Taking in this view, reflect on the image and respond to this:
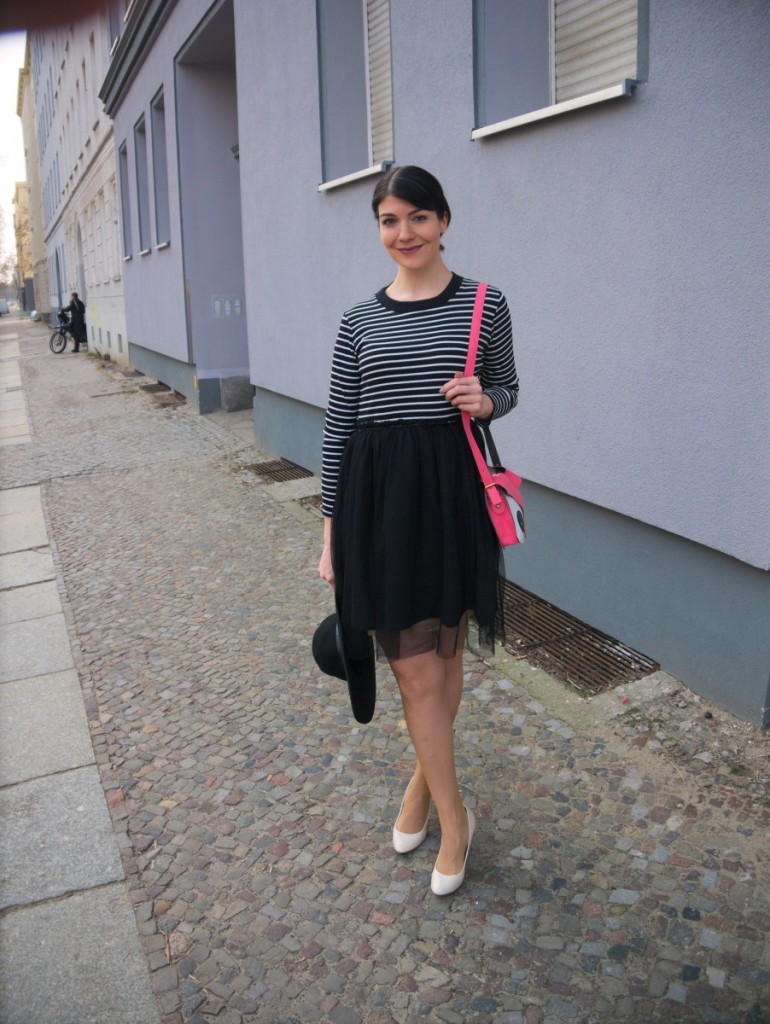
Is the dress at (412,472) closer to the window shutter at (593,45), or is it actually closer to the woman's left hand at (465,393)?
the woman's left hand at (465,393)

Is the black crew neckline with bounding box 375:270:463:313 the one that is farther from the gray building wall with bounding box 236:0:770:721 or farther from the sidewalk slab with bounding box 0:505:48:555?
the sidewalk slab with bounding box 0:505:48:555

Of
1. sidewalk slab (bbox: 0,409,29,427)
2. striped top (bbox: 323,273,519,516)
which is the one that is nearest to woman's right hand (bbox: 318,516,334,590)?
striped top (bbox: 323,273,519,516)

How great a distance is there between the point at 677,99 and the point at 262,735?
2.99 meters

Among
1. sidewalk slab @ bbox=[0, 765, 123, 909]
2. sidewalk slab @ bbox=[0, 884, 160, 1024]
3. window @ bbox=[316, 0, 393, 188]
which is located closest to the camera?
sidewalk slab @ bbox=[0, 884, 160, 1024]

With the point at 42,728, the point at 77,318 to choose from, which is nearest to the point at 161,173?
the point at 42,728

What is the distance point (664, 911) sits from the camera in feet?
8.95

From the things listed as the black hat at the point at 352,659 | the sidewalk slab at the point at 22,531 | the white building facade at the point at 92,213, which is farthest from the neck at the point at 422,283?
the white building facade at the point at 92,213

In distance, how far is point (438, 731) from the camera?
112 inches

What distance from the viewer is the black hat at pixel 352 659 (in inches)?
112

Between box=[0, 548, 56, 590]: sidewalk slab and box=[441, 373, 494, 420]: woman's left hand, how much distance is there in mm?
4453

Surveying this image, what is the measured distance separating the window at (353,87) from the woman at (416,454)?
4360mm

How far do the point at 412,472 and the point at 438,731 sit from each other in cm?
80

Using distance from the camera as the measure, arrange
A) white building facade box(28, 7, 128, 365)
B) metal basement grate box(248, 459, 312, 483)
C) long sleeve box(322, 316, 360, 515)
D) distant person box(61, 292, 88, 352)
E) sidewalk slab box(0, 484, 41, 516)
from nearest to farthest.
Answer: long sleeve box(322, 316, 360, 515), sidewalk slab box(0, 484, 41, 516), metal basement grate box(248, 459, 312, 483), white building facade box(28, 7, 128, 365), distant person box(61, 292, 88, 352)

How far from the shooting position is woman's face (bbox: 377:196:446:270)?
8.75 feet
